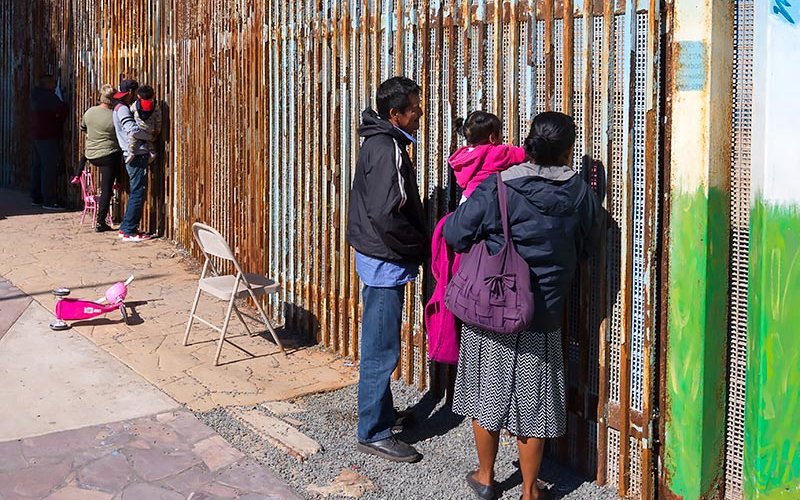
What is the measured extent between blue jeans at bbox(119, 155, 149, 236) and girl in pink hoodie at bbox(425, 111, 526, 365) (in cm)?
677

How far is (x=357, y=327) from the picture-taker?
7.14 m

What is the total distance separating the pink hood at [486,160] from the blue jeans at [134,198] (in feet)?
22.8

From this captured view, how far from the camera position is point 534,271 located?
15.3 ft

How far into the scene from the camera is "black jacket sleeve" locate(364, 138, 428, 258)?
537cm

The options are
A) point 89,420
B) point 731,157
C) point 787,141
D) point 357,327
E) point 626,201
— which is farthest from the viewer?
point 357,327

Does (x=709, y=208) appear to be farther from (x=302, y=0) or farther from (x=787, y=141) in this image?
(x=302, y=0)

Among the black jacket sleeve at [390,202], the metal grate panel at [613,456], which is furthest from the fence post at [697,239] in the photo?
the black jacket sleeve at [390,202]

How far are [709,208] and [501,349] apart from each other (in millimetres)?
1151

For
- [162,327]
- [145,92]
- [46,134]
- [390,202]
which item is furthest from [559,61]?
[46,134]

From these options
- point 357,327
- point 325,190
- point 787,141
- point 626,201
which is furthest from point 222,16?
point 787,141

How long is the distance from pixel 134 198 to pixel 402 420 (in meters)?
6.37

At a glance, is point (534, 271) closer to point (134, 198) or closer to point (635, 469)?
point (635, 469)

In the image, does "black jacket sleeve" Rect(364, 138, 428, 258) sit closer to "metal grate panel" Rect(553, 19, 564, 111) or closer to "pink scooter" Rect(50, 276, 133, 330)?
"metal grate panel" Rect(553, 19, 564, 111)

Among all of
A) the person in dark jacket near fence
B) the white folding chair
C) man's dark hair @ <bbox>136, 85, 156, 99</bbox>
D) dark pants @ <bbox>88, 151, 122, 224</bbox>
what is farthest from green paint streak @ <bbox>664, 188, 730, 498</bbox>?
dark pants @ <bbox>88, 151, 122, 224</bbox>
